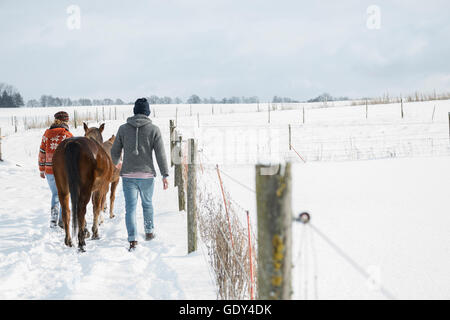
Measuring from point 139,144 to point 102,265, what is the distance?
1469mm

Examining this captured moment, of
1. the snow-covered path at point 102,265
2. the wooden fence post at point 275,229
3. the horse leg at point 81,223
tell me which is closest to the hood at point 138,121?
the horse leg at point 81,223

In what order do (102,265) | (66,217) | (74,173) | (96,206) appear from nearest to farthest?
(102,265), (74,173), (66,217), (96,206)

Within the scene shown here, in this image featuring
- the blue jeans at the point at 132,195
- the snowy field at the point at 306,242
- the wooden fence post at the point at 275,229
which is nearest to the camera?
the wooden fence post at the point at 275,229

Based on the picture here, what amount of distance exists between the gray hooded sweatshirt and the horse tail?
50cm

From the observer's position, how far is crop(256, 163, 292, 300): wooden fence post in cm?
162

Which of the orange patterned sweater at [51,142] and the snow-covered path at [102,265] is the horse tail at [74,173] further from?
the orange patterned sweater at [51,142]

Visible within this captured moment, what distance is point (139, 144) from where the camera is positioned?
4.32m

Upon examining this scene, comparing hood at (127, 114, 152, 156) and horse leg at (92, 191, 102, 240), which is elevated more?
hood at (127, 114, 152, 156)

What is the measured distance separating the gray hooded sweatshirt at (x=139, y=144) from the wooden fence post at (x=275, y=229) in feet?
9.20

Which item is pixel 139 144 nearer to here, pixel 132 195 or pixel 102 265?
pixel 132 195

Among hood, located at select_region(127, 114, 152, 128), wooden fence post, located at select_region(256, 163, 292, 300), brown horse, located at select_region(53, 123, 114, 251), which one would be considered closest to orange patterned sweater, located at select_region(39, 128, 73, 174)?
brown horse, located at select_region(53, 123, 114, 251)

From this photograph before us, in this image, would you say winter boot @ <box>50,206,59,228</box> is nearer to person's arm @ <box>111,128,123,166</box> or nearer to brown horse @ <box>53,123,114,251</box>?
brown horse @ <box>53,123,114,251</box>

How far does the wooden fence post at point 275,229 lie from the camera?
1617 mm

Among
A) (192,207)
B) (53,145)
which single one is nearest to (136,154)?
(192,207)
